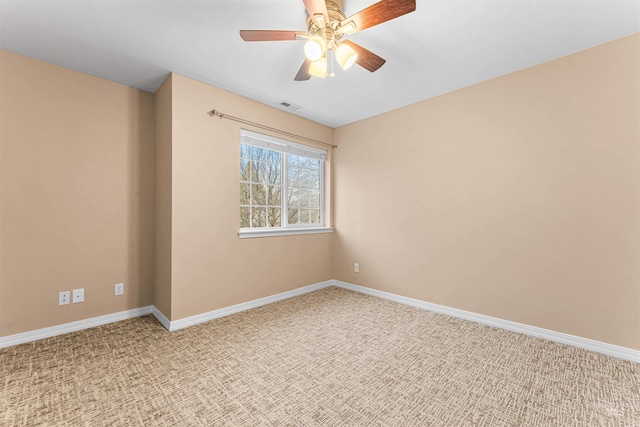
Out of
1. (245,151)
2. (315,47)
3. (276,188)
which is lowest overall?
(276,188)

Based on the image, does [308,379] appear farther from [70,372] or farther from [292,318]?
[70,372]

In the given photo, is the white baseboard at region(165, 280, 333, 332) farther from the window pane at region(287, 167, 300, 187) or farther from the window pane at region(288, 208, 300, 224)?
the window pane at region(287, 167, 300, 187)

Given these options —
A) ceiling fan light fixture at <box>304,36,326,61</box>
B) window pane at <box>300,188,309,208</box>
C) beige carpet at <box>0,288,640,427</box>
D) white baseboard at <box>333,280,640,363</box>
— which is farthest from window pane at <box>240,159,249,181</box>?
white baseboard at <box>333,280,640,363</box>

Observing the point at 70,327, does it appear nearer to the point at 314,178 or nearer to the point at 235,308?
the point at 235,308

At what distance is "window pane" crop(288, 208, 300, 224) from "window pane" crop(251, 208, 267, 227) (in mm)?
405

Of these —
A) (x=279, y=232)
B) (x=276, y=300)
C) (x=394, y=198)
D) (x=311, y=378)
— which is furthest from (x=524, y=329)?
(x=279, y=232)

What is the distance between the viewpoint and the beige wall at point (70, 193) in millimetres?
2303

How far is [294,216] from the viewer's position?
3.88 meters

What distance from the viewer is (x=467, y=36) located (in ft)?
6.78

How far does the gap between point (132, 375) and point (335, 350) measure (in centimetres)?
146

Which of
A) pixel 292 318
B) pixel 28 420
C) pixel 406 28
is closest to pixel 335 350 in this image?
pixel 292 318

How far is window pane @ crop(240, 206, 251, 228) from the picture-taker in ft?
10.8

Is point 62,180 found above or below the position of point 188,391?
above

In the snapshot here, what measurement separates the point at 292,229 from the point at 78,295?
7.36 ft
